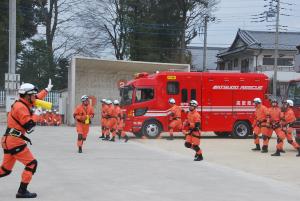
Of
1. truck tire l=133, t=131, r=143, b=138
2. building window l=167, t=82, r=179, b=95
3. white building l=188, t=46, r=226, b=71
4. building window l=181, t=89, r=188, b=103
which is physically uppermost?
white building l=188, t=46, r=226, b=71

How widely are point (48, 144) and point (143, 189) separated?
35.5ft

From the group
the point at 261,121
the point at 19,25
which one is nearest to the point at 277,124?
the point at 261,121

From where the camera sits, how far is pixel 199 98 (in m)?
25.8

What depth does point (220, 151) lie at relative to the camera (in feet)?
63.2

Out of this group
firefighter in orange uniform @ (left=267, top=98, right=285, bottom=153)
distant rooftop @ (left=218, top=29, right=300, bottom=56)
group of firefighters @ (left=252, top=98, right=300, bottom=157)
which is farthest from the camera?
distant rooftop @ (left=218, top=29, right=300, bottom=56)

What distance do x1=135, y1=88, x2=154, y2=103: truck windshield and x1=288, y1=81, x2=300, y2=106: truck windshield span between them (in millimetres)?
6278

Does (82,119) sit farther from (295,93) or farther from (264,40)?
(264,40)

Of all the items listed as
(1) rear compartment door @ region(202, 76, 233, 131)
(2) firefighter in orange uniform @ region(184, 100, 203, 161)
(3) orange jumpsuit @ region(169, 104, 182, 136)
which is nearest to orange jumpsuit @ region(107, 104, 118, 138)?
(3) orange jumpsuit @ region(169, 104, 182, 136)

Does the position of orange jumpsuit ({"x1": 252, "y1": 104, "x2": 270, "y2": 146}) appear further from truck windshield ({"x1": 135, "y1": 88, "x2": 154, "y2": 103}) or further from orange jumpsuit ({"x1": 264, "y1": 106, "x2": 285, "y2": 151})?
truck windshield ({"x1": 135, "y1": 88, "x2": 154, "y2": 103})

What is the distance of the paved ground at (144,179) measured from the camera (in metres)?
9.88

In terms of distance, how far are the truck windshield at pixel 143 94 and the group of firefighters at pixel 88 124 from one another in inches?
45.4

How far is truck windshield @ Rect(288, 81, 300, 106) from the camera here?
24.4m

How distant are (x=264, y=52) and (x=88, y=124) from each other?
40758 millimetres

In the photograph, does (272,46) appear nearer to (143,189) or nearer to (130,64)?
(130,64)
